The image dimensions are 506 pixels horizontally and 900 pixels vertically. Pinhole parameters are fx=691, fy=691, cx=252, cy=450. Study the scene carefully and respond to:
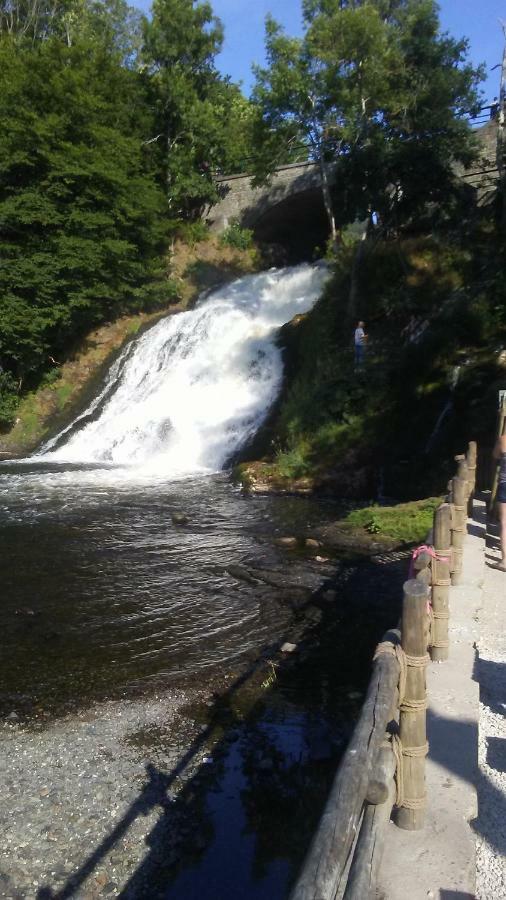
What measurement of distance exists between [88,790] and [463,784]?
2.88 m

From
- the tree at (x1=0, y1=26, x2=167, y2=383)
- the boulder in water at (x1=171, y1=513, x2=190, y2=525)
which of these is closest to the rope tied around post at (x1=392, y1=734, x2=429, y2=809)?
the boulder in water at (x1=171, y1=513, x2=190, y2=525)

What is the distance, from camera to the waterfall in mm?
18562

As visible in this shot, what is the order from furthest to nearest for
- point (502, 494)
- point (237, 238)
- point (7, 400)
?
point (237, 238) → point (7, 400) → point (502, 494)

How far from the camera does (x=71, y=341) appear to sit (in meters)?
27.1

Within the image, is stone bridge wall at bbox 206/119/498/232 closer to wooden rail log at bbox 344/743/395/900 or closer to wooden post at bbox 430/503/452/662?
wooden post at bbox 430/503/452/662

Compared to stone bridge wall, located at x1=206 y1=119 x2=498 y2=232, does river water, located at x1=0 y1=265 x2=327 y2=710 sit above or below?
below

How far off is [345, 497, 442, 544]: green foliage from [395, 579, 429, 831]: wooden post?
7.04m

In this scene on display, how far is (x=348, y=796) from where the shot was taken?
238cm

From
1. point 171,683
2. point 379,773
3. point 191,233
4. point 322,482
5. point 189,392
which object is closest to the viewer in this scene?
point 379,773

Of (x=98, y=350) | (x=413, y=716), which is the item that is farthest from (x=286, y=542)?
(x=98, y=350)

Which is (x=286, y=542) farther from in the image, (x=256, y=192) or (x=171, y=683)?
(x=256, y=192)

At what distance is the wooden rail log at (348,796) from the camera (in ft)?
6.56

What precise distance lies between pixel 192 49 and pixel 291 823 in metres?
34.5

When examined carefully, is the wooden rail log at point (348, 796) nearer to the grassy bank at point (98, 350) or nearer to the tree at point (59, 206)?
the grassy bank at point (98, 350)
